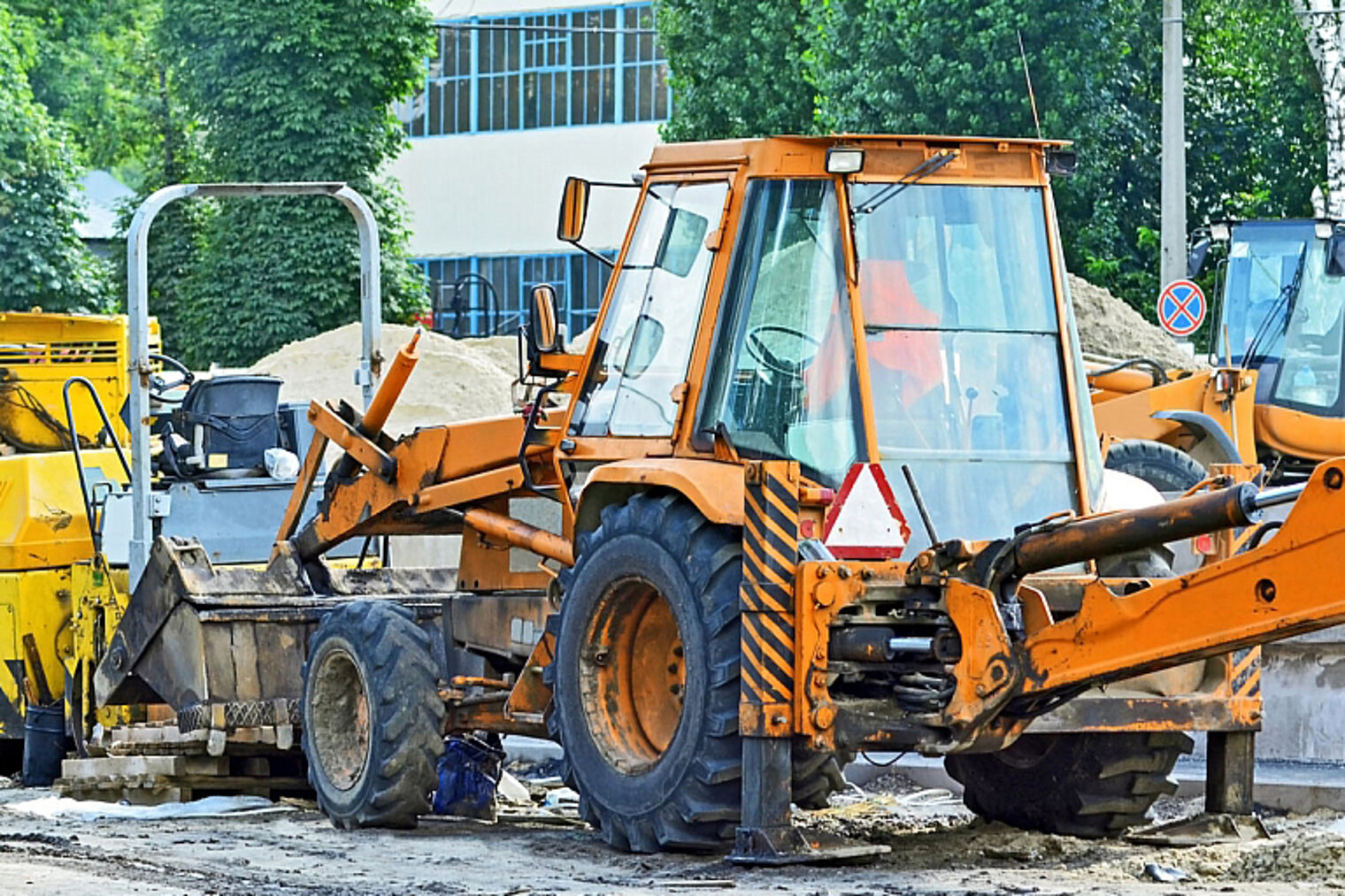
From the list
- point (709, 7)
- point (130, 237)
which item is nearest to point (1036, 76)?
point (709, 7)

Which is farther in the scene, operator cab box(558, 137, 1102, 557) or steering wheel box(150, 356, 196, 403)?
steering wheel box(150, 356, 196, 403)

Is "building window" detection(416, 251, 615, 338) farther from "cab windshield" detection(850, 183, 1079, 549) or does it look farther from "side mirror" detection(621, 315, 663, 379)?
"cab windshield" detection(850, 183, 1079, 549)

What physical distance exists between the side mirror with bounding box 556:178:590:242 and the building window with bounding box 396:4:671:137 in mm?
33310

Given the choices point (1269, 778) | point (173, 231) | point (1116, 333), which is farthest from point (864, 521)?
point (173, 231)

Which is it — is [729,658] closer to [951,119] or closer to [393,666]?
[393,666]

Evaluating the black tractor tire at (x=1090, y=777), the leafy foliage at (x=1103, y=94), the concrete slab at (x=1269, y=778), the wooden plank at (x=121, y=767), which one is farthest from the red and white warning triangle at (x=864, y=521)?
the leafy foliage at (x=1103, y=94)

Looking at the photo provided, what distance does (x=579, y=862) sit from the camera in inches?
387

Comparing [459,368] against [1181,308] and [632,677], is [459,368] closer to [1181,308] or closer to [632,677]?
[1181,308]

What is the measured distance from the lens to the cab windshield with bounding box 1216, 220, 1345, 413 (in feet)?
61.5

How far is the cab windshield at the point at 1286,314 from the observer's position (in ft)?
61.5

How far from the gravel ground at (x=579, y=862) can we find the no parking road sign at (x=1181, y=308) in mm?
12401

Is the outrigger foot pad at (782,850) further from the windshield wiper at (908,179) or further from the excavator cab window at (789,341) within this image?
the windshield wiper at (908,179)

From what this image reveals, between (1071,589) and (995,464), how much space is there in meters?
0.58

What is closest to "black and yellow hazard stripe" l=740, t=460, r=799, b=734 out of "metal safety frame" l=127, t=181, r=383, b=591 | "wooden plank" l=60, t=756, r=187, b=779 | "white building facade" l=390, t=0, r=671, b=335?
"wooden plank" l=60, t=756, r=187, b=779
